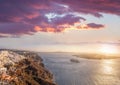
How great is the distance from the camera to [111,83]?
631ft

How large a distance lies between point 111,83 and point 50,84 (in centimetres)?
8131

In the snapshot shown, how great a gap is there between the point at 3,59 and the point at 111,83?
111m

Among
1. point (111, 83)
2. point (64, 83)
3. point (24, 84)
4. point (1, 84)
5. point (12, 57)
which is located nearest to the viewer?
point (1, 84)

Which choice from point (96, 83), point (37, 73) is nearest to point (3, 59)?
point (37, 73)

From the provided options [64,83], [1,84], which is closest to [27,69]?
[1,84]

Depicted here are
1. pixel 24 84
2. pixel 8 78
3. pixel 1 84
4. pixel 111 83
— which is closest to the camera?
pixel 1 84

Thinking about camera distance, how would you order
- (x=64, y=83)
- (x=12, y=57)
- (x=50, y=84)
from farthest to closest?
1. (x=64, y=83)
2. (x=50, y=84)
3. (x=12, y=57)

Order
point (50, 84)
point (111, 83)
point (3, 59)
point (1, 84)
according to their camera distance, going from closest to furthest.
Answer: point (1, 84) < point (3, 59) < point (50, 84) < point (111, 83)

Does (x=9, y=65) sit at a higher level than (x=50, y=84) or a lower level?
higher

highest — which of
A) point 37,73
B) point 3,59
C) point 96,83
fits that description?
point 3,59

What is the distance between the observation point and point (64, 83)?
179 metres

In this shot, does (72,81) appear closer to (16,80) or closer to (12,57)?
(12,57)

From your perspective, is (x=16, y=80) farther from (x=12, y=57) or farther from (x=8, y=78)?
(x=12, y=57)

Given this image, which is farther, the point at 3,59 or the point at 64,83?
the point at 64,83
